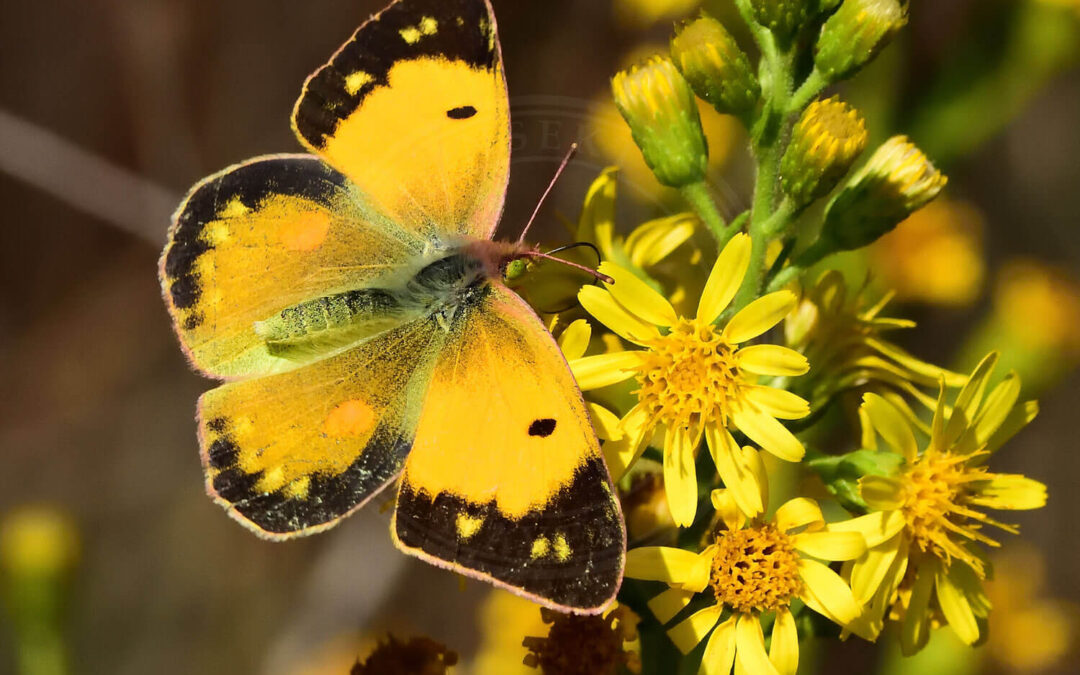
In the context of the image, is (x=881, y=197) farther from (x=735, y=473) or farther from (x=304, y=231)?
(x=304, y=231)

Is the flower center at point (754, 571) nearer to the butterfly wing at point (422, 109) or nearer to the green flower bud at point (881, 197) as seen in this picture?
the green flower bud at point (881, 197)

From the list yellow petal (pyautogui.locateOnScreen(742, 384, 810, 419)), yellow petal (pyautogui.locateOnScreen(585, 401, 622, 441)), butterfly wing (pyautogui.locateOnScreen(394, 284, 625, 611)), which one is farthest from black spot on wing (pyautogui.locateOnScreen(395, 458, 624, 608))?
yellow petal (pyautogui.locateOnScreen(742, 384, 810, 419))

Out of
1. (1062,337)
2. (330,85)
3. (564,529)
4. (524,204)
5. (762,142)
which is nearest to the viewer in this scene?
(564,529)

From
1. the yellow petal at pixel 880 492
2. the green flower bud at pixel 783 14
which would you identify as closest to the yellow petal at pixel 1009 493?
the yellow petal at pixel 880 492

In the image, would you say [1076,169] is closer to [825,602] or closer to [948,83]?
[948,83]

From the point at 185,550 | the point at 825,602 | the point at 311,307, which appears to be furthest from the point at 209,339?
the point at 185,550

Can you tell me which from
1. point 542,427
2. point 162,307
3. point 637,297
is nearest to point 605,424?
point 542,427
